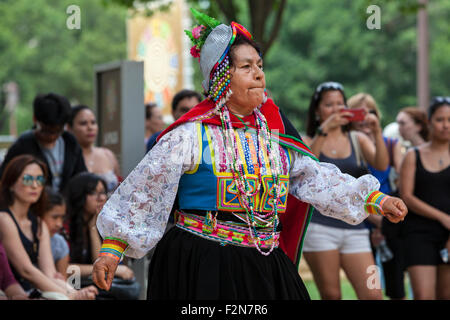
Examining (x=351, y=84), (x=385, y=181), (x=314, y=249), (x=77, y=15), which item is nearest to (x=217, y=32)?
(x=314, y=249)

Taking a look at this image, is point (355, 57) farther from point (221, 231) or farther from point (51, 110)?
point (221, 231)

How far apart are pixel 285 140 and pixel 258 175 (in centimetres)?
→ 32

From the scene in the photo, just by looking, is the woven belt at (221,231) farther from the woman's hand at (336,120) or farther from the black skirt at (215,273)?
the woman's hand at (336,120)

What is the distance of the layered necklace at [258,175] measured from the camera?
151 inches

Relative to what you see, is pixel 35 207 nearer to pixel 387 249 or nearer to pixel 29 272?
pixel 29 272

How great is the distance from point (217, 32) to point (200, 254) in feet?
3.75

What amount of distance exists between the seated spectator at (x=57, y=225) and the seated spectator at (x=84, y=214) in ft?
0.25

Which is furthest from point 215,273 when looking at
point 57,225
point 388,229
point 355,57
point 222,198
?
point 355,57

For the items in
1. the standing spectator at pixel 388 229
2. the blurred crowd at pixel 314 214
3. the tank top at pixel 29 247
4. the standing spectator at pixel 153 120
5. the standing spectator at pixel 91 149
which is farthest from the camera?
the standing spectator at pixel 153 120

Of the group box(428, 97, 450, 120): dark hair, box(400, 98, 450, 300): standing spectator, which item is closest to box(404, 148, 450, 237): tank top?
box(400, 98, 450, 300): standing spectator

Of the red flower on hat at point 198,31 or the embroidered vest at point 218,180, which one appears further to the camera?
the red flower on hat at point 198,31

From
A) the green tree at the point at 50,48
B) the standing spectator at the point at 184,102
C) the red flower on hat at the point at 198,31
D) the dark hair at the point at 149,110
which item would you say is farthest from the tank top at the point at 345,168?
the green tree at the point at 50,48

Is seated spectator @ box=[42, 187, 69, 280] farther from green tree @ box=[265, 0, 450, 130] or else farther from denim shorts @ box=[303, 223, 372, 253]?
green tree @ box=[265, 0, 450, 130]

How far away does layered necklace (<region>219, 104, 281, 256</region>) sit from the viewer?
12.6 ft
